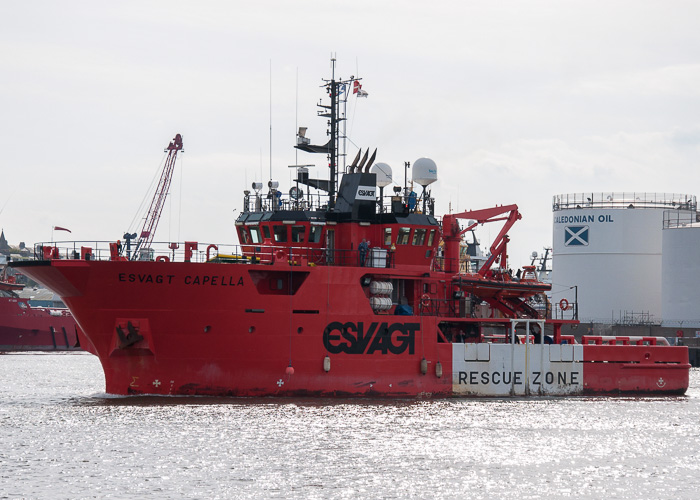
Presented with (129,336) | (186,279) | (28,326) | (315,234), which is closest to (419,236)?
(315,234)

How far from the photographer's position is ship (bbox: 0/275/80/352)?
87.7 meters

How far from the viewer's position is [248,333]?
33.2 metres

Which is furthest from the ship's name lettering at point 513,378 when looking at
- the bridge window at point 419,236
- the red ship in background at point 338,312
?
the bridge window at point 419,236

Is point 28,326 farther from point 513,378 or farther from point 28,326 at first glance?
point 513,378

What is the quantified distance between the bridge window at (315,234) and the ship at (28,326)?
55.5 meters

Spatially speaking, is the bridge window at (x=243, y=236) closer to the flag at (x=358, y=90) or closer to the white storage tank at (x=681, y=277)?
the flag at (x=358, y=90)

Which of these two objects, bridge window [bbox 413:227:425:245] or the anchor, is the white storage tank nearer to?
bridge window [bbox 413:227:425:245]

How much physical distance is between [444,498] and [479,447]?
19.8ft

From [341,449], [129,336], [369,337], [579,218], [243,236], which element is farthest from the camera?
[579,218]

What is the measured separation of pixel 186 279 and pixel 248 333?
2711mm

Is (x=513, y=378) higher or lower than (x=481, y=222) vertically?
lower

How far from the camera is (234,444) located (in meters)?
26.7

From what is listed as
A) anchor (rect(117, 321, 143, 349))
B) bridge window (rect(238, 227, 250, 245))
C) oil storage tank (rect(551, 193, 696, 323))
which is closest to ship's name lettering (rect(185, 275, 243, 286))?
anchor (rect(117, 321, 143, 349))

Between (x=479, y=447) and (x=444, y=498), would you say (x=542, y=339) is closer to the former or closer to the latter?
(x=479, y=447)
